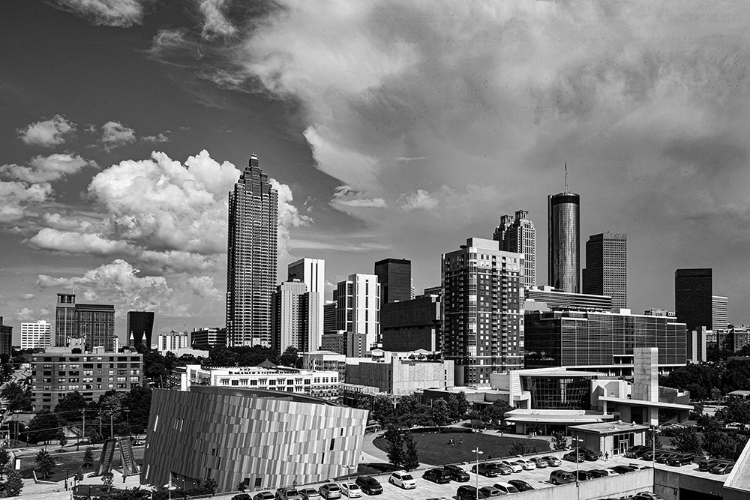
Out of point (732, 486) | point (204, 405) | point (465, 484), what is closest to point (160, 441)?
point (204, 405)

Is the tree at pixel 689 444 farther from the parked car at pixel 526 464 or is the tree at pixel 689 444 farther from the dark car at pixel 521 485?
the dark car at pixel 521 485

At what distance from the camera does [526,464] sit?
68.9 metres

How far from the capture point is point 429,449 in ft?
323

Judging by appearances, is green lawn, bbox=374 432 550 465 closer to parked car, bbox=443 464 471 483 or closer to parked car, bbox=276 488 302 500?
parked car, bbox=443 464 471 483

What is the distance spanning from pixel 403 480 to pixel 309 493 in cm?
863

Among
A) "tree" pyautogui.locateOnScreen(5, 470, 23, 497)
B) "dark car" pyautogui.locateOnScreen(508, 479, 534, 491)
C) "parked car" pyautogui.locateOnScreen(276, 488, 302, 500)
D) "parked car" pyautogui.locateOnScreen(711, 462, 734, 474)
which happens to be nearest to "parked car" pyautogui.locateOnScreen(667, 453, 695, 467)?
"parked car" pyautogui.locateOnScreen(711, 462, 734, 474)

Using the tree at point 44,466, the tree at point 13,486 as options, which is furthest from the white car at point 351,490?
the tree at point 44,466

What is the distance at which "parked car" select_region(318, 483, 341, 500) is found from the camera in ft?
184

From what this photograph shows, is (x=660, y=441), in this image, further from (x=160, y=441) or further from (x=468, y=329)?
(x=468, y=329)

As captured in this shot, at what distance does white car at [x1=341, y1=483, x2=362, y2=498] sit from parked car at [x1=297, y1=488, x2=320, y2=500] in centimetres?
228

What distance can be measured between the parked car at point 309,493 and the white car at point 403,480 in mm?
7520

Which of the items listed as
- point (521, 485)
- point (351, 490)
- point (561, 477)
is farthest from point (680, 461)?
point (351, 490)

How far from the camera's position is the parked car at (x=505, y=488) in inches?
2227

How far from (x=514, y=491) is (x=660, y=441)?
51258 mm
